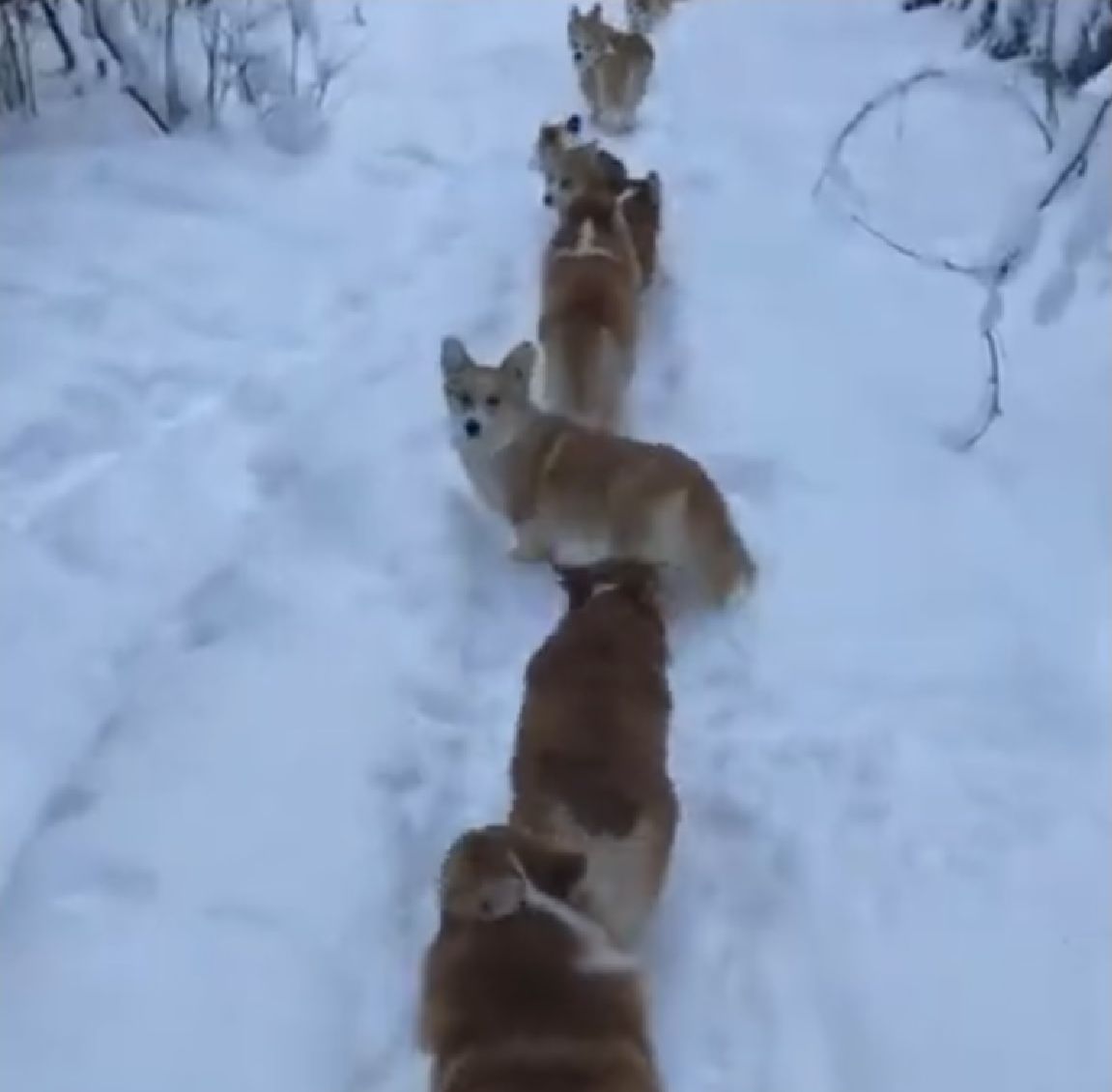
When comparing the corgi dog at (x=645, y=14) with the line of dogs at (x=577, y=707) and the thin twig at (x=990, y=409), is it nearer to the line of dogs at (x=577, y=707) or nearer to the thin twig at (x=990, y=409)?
the line of dogs at (x=577, y=707)

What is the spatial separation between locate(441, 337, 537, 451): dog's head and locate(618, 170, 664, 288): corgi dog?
4.33 feet

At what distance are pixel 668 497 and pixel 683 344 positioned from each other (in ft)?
5.45

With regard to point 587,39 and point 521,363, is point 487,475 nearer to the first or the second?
point 521,363

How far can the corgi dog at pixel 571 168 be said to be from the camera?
668cm

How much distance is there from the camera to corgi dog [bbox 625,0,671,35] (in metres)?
10.5

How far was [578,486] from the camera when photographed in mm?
4703

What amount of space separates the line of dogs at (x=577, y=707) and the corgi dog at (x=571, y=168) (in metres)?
0.37

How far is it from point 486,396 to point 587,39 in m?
4.49

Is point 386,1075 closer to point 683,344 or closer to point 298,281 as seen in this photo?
point 683,344

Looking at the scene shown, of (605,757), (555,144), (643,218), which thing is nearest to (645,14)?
(555,144)

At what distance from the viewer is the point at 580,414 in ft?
17.7

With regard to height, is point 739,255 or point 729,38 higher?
point 739,255

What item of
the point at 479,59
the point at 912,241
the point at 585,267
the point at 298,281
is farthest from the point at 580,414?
the point at 479,59

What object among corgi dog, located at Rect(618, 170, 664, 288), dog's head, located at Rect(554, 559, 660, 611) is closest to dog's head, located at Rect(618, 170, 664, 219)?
corgi dog, located at Rect(618, 170, 664, 288)
